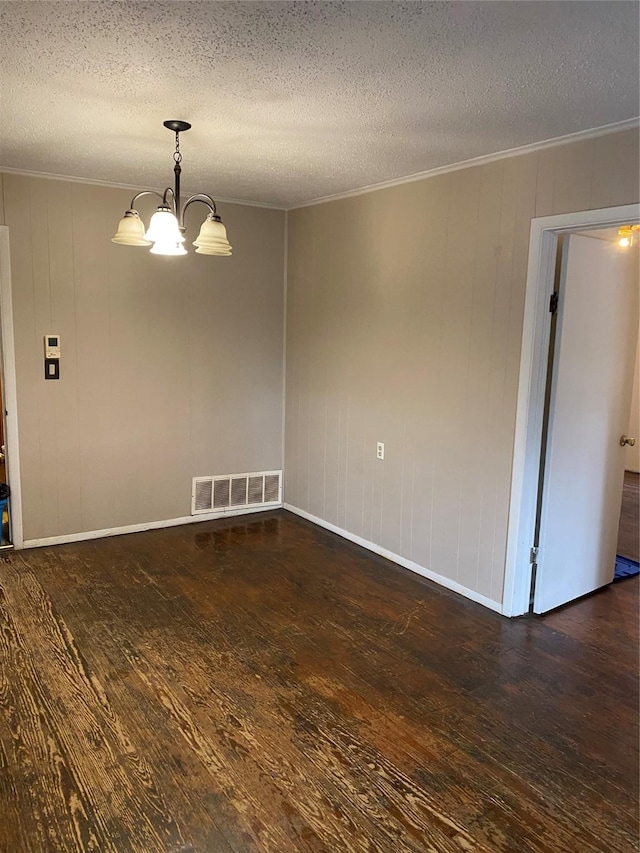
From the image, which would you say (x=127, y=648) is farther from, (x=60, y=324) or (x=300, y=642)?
(x=60, y=324)

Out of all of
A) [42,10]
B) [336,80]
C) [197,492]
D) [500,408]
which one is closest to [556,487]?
[500,408]

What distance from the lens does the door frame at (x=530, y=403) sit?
3.20 meters

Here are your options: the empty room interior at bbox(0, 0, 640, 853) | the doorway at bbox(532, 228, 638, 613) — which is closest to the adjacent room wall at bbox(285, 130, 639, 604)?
the empty room interior at bbox(0, 0, 640, 853)

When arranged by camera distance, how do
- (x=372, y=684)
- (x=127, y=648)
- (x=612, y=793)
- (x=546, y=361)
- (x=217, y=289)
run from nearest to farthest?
(x=612, y=793), (x=372, y=684), (x=127, y=648), (x=546, y=361), (x=217, y=289)

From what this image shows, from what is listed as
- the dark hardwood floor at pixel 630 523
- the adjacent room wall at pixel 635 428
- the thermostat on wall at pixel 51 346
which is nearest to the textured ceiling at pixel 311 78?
the thermostat on wall at pixel 51 346

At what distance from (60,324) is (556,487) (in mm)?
3367

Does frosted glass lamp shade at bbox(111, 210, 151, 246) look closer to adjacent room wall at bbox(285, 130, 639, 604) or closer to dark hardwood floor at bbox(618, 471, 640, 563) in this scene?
adjacent room wall at bbox(285, 130, 639, 604)

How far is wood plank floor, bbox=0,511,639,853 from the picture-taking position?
78.5 inches

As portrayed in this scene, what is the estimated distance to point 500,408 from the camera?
3.48 metres

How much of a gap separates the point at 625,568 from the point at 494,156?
283cm

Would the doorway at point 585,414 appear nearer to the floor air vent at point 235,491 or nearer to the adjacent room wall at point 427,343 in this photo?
the adjacent room wall at point 427,343

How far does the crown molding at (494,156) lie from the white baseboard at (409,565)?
2.44 meters

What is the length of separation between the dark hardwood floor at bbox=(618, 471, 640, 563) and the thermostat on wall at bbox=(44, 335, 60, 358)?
428 centimetres

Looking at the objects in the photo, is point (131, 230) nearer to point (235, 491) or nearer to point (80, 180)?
point (80, 180)
